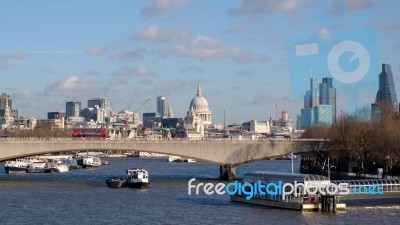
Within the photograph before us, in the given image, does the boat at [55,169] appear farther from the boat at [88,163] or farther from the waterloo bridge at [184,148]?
the waterloo bridge at [184,148]

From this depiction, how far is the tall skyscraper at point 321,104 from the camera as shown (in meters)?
140

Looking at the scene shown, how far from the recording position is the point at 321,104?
157 m

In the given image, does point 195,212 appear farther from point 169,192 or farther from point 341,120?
point 341,120

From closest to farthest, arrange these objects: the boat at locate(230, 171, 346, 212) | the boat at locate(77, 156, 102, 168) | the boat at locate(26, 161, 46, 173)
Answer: the boat at locate(230, 171, 346, 212), the boat at locate(26, 161, 46, 173), the boat at locate(77, 156, 102, 168)

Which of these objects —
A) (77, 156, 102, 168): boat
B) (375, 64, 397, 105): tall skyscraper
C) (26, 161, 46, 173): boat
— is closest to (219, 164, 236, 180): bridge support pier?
(26, 161, 46, 173): boat

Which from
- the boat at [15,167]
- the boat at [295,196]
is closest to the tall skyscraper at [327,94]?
the boat at [15,167]

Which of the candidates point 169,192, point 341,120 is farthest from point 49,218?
point 341,120

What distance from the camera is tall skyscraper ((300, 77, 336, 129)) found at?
459 feet

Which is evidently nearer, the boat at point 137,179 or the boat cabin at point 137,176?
the boat at point 137,179

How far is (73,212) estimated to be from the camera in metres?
58.4

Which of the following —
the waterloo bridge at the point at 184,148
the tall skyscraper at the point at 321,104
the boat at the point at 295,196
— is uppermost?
the tall skyscraper at the point at 321,104

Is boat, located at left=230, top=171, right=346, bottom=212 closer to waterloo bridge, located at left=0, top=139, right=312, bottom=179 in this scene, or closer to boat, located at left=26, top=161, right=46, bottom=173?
waterloo bridge, located at left=0, top=139, right=312, bottom=179

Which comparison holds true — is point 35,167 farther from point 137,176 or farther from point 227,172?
point 137,176

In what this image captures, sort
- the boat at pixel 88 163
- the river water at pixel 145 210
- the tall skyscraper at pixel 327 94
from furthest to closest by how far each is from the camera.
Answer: the boat at pixel 88 163
the tall skyscraper at pixel 327 94
the river water at pixel 145 210
